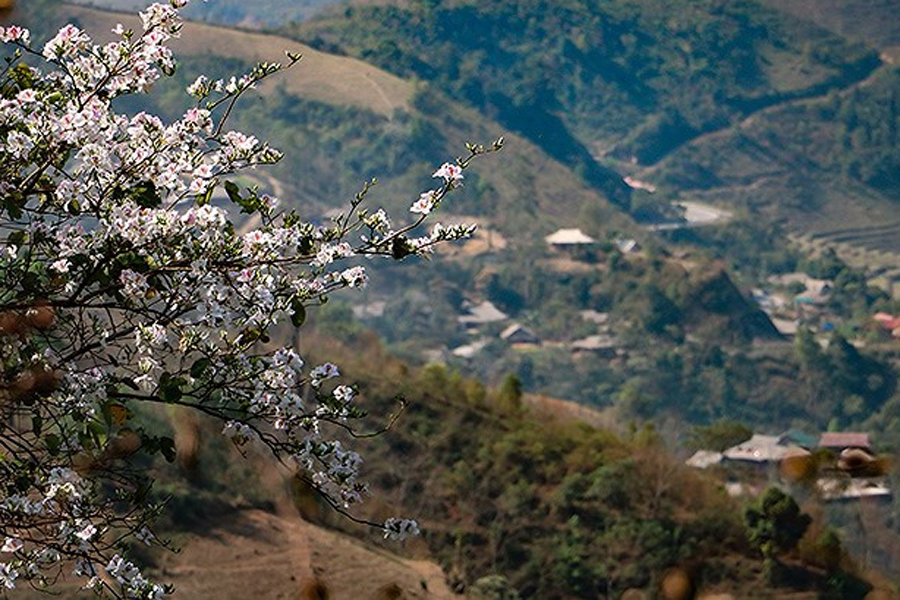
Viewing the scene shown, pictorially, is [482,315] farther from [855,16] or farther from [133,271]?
[855,16]

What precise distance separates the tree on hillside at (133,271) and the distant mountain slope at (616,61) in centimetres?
9835

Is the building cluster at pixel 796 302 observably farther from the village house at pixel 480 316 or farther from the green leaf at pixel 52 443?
the green leaf at pixel 52 443

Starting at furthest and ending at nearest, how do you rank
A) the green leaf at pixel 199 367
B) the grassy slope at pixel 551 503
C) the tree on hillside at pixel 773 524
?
1. the tree on hillside at pixel 773 524
2. the grassy slope at pixel 551 503
3. the green leaf at pixel 199 367

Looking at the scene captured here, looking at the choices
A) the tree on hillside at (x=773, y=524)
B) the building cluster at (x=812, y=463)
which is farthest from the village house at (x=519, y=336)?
the tree on hillside at (x=773, y=524)

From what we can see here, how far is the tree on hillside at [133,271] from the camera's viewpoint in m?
4.26

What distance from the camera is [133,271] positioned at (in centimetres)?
424

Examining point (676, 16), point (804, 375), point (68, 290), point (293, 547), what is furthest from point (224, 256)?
point (676, 16)

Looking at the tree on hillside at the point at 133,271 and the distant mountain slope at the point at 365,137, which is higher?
the tree on hillside at the point at 133,271

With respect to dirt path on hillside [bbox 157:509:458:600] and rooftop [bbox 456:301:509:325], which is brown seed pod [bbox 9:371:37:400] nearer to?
dirt path on hillside [bbox 157:509:458:600]

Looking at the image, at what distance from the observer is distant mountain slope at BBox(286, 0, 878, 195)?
107562 millimetres

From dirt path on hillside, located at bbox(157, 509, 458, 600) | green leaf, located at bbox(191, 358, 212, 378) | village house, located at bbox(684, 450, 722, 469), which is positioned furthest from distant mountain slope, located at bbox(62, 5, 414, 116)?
green leaf, located at bbox(191, 358, 212, 378)

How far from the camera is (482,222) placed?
76.4 m

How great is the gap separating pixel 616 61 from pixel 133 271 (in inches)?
4963

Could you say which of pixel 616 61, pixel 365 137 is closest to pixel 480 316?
pixel 365 137
